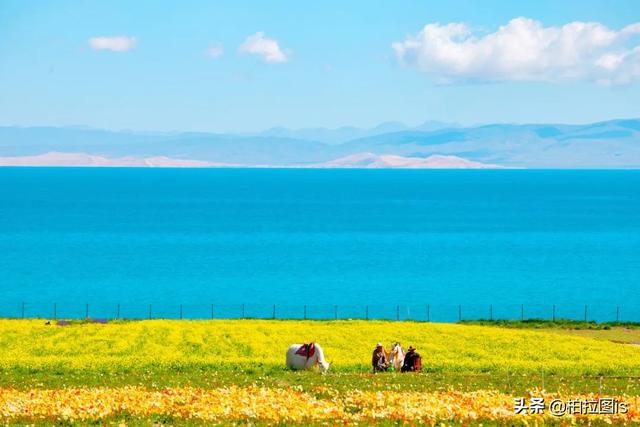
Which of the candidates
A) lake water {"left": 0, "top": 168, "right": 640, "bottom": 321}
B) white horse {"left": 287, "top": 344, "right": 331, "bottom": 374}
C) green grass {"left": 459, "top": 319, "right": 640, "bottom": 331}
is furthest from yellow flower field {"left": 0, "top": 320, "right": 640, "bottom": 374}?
lake water {"left": 0, "top": 168, "right": 640, "bottom": 321}

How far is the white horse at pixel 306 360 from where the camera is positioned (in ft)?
158

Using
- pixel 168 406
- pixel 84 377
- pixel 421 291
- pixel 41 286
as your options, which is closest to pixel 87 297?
pixel 41 286

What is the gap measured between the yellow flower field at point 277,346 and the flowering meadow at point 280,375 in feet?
0.29

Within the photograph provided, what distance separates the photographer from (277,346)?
60406mm

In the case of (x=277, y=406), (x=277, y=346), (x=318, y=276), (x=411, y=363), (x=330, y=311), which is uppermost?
(x=277, y=406)

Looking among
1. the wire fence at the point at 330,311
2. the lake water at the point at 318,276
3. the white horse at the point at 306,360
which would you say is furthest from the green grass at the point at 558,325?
the white horse at the point at 306,360

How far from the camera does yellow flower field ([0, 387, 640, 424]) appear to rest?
96.0ft

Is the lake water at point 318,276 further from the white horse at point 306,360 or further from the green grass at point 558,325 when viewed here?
the white horse at point 306,360

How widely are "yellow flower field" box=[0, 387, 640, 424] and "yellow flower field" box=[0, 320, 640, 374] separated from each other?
16.8 m

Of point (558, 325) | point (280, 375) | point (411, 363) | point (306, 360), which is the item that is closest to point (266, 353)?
point (306, 360)

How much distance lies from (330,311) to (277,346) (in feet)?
156

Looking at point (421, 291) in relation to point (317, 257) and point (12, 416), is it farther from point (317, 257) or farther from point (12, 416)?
point (12, 416)

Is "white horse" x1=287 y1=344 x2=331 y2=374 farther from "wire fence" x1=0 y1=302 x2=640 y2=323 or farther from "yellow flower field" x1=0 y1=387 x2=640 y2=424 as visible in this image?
"wire fence" x1=0 y1=302 x2=640 y2=323

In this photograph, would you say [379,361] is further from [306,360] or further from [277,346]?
[277,346]
